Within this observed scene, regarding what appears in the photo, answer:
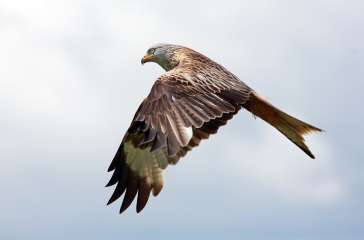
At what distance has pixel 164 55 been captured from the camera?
1403 centimetres

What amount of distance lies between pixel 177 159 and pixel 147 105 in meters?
0.89

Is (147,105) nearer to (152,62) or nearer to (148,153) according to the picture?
(148,153)

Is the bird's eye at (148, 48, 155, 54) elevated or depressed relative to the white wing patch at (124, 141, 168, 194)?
elevated

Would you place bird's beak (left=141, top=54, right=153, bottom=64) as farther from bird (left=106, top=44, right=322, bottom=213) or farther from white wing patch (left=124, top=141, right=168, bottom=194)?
white wing patch (left=124, top=141, right=168, bottom=194)

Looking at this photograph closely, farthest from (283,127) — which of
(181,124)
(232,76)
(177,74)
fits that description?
(181,124)

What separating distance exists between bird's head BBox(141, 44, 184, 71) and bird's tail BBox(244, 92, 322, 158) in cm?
173

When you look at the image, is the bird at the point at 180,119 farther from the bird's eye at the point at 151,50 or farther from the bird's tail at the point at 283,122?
the bird's eye at the point at 151,50

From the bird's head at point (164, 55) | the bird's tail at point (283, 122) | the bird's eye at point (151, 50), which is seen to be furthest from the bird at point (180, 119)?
the bird's eye at point (151, 50)

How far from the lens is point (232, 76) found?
12.4 m

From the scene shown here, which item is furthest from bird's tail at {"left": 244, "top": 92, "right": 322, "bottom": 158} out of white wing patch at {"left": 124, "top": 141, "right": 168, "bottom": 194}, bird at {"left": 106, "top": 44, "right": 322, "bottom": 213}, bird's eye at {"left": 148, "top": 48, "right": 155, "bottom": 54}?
bird's eye at {"left": 148, "top": 48, "right": 155, "bottom": 54}

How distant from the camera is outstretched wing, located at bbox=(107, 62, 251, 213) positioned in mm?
10234

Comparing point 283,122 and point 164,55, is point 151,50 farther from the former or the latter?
point 283,122

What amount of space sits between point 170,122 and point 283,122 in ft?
8.11

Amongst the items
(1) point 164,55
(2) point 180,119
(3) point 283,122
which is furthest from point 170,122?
(1) point 164,55
